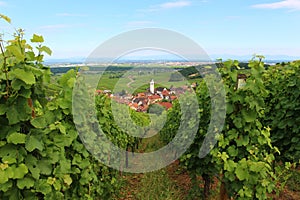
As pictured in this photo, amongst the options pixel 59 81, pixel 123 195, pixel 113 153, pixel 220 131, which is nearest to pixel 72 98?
pixel 59 81

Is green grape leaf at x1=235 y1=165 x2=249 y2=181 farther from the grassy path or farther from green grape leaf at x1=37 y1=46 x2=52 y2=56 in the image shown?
green grape leaf at x1=37 y1=46 x2=52 y2=56

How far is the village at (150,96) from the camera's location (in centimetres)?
675

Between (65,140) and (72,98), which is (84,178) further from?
(72,98)

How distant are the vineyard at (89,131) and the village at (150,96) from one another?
624 millimetres

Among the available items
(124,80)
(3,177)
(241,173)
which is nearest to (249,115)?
(241,173)

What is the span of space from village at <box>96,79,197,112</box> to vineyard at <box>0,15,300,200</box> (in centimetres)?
62

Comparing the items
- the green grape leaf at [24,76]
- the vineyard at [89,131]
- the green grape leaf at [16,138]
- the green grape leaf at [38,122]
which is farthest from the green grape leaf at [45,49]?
the green grape leaf at [16,138]

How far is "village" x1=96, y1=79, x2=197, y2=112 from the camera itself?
22.1ft

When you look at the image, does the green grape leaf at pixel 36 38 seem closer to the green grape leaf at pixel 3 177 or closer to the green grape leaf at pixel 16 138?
the green grape leaf at pixel 16 138

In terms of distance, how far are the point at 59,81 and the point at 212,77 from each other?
2495 millimetres

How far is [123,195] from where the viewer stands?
6781 mm

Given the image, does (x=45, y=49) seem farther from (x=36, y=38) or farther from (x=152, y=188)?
(x=152, y=188)

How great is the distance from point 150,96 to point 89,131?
6459 mm

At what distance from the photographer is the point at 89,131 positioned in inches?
154
